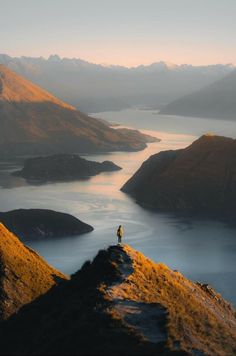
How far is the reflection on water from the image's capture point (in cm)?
10488

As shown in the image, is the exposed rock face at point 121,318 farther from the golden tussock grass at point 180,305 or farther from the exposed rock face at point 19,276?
the exposed rock face at point 19,276

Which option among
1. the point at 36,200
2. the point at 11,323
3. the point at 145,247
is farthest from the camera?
the point at 36,200

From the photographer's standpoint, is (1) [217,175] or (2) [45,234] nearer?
Result: (2) [45,234]

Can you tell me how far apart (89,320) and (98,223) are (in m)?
110

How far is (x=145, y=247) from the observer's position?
11975 cm

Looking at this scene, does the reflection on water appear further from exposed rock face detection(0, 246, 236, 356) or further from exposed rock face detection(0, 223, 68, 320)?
Result: exposed rock face detection(0, 246, 236, 356)

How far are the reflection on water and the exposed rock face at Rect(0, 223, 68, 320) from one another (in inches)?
1383

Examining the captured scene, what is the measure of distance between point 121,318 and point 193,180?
149 metres

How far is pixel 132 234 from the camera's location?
5202 inches

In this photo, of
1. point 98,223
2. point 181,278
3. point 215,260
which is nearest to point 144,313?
point 181,278

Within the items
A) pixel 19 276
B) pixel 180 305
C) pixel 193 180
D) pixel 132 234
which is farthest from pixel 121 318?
pixel 193 180

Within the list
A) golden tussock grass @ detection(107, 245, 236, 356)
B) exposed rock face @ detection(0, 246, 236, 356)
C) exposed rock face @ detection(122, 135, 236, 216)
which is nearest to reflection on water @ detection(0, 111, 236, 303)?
exposed rock face @ detection(122, 135, 236, 216)

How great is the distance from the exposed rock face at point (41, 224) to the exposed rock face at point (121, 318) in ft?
289

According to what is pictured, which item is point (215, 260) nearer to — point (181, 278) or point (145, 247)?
point (145, 247)
